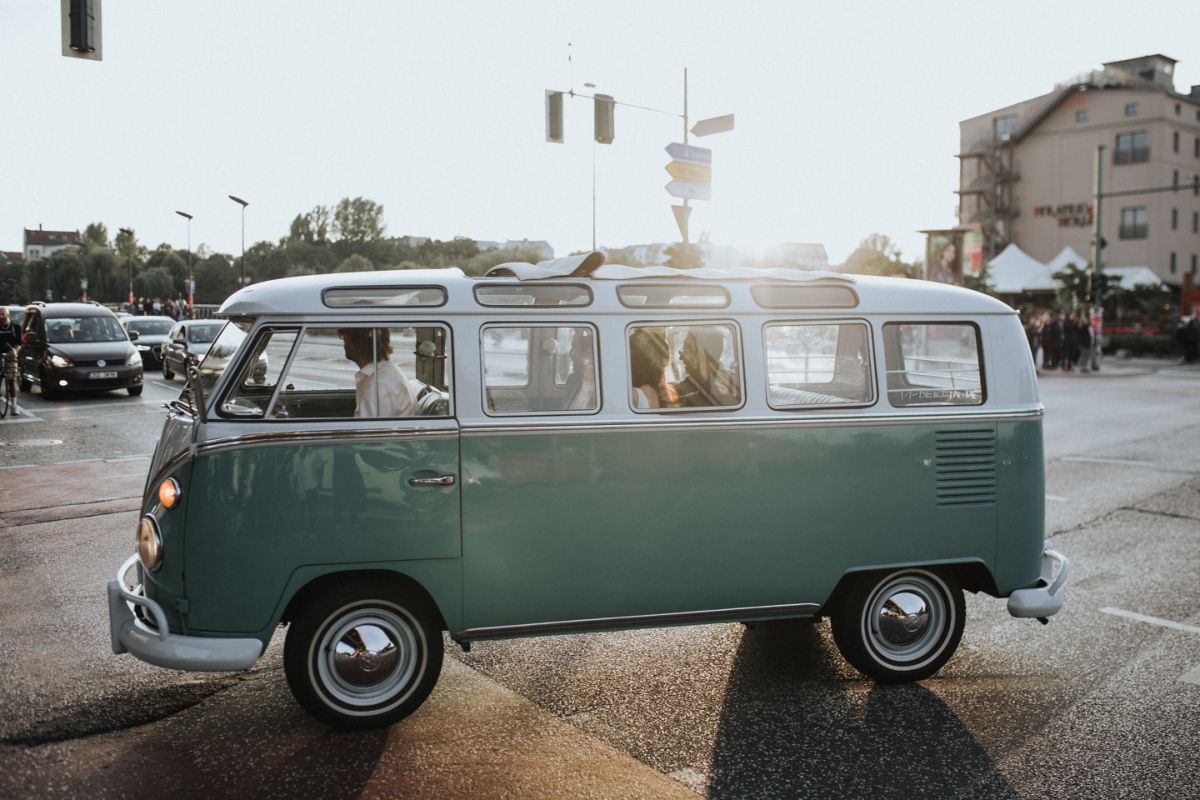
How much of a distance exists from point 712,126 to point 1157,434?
361 inches

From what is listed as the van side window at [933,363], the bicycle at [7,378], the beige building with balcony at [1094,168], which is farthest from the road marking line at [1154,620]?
the beige building with balcony at [1094,168]

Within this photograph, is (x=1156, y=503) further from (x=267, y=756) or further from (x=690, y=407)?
(x=267, y=756)

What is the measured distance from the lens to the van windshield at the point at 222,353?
4.50 meters

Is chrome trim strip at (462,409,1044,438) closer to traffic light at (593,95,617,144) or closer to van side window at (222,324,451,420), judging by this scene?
van side window at (222,324,451,420)

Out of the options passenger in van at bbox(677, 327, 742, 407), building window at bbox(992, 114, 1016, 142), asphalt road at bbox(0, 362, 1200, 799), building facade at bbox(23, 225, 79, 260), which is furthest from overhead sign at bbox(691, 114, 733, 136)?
building facade at bbox(23, 225, 79, 260)

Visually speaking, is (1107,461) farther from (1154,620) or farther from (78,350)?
(78,350)

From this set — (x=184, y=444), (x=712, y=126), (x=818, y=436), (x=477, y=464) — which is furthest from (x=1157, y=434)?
(x=184, y=444)

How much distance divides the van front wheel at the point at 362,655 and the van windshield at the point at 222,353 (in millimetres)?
1139

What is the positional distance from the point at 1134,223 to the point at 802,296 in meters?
60.4

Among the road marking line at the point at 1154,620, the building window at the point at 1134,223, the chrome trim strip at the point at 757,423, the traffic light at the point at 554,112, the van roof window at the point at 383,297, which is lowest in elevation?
the road marking line at the point at 1154,620

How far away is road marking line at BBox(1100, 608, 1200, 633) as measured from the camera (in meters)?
6.32

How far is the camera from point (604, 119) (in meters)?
18.0

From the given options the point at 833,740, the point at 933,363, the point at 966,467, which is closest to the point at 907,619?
the point at 966,467

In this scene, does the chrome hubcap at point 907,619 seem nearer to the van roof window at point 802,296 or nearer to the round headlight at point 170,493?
the van roof window at point 802,296
